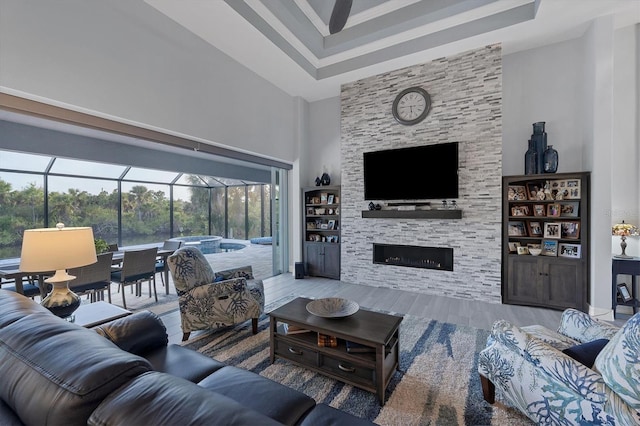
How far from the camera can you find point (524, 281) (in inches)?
149

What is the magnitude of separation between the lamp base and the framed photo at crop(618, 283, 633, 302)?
563cm

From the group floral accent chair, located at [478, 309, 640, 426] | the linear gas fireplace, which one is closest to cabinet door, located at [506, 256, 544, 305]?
the linear gas fireplace

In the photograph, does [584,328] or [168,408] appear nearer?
[168,408]

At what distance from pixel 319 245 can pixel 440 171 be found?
2.56m

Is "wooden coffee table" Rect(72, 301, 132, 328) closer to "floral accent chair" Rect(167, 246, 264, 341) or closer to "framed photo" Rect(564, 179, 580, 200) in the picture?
"floral accent chair" Rect(167, 246, 264, 341)

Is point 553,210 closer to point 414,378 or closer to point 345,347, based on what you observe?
point 414,378

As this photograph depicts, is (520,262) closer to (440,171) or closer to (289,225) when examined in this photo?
(440,171)

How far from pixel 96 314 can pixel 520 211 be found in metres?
4.93

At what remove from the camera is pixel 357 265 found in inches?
196

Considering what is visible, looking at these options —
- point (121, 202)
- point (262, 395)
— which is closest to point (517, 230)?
point (262, 395)

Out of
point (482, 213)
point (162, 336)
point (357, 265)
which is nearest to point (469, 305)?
point (482, 213)

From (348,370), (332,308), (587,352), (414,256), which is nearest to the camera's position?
(587,352)

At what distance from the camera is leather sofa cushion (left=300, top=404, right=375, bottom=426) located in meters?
1.15

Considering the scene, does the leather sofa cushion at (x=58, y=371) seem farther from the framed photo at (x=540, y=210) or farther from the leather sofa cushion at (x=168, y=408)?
the framed photo at (x=540, y=210)
